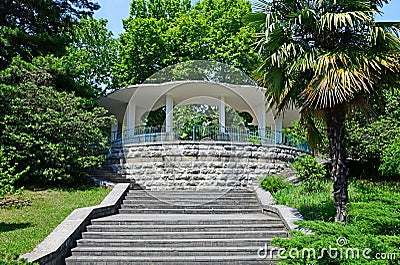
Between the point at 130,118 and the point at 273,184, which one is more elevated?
the point at 130,118

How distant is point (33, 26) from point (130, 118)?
5422 millimetres

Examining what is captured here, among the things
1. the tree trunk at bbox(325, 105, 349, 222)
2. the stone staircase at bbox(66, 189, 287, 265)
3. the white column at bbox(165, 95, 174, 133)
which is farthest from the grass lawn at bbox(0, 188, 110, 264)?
the tree trunk at bbox(325, 105, 349, 222)

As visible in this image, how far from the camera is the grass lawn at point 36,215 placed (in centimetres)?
688

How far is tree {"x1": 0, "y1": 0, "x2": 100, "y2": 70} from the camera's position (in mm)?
14531

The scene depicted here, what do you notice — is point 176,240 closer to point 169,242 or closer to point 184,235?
point 169,242

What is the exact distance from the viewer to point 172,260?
23.6 ft

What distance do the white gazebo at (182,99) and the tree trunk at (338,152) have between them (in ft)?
16.8

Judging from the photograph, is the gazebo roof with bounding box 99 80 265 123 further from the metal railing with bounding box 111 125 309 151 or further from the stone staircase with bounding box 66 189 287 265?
the stone staircase with bounding box 66 189 287 265

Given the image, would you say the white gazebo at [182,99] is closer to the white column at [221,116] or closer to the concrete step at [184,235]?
the white column at [221,116]

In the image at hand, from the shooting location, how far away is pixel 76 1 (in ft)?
55.0

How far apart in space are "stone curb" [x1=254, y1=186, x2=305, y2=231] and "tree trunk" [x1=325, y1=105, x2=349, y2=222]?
94 centimetres

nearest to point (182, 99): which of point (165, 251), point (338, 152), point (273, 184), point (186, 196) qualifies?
point (186, 196)

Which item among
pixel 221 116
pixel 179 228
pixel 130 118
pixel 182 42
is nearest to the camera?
pixel 179 228

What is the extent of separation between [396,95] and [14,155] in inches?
511
